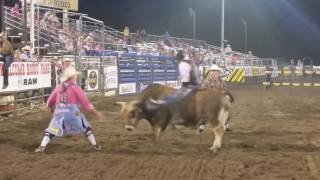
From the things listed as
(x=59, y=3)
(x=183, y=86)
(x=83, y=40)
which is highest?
(x=59, y=3)

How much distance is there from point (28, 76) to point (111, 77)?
979 cm

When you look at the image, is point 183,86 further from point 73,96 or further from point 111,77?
point 111,77

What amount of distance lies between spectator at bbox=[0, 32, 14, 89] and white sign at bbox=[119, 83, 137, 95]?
508 inches

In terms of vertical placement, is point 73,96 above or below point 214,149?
above

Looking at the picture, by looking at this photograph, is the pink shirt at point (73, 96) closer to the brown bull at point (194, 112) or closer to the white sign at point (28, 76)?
the brown bull at point (194, 112)

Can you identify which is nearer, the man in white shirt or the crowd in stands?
the man in white shirt

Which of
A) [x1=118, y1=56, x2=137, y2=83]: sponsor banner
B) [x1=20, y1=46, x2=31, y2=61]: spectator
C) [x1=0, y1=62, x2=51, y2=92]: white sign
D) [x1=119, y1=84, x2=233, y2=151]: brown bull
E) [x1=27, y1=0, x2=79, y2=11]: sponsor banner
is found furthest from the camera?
[x1=118, y1=56, x2=137, y2=83]: sponsor banner

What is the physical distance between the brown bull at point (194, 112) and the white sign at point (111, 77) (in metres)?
15.7

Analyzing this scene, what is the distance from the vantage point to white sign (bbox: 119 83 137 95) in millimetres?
29334

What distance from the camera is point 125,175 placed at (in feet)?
29.4

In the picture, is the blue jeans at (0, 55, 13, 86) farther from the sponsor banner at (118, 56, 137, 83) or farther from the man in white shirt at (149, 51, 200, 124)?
the sponsor banner at (118, 56, 137, 83)

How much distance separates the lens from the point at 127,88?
2997 cm

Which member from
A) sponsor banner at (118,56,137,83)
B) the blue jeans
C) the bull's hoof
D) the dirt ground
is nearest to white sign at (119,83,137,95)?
sponsor banner at (118,56,137,83)

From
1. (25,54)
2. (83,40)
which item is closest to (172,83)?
(83,40)
